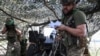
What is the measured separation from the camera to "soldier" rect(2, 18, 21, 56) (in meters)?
6.31

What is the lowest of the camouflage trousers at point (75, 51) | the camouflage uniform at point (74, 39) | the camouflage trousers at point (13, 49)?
the camouflage trousers at point (13, 49)

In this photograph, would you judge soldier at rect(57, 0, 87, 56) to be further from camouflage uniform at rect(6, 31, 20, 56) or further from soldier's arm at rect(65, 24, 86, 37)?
camouflage uniform at rect(6, 31, 20, 56)

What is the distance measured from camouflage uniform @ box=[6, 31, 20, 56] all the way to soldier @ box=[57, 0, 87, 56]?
2750 mm

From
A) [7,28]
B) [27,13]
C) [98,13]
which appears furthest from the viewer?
[27,13]

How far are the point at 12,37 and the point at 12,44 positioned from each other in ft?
0.50

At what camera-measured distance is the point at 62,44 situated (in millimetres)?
3881

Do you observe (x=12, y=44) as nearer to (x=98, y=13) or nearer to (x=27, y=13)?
(x=27, y=13)

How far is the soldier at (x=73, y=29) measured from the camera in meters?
3.51

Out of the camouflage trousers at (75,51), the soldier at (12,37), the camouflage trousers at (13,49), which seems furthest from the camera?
the camouflage trousers at (13,49)

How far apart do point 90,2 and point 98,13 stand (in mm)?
473

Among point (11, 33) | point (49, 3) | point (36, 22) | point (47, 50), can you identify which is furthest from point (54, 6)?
point (47, 50)

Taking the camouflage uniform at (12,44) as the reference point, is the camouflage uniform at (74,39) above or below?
above

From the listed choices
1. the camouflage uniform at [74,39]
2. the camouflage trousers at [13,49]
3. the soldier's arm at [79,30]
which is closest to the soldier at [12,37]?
the camouflage trousers at [13,49]

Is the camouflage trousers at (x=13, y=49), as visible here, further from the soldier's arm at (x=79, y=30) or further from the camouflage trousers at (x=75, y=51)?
the soldier's arm at (x=79, y=30)
